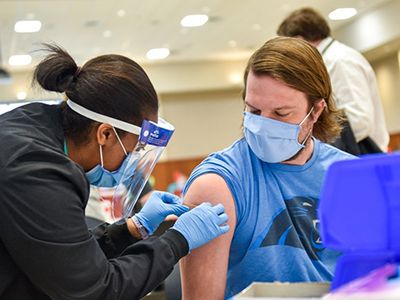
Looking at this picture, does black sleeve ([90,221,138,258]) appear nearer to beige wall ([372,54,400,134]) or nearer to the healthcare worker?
the healthcare worker

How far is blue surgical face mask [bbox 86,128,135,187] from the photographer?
5.23 ft

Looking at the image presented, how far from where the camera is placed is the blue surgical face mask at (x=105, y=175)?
159 cm

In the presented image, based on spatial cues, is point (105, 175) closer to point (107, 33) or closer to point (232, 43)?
point (107, 33)

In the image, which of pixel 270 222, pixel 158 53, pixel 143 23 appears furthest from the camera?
pixel 158 53

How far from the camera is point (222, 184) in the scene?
158cm

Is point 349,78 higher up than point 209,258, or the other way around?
point 209,258

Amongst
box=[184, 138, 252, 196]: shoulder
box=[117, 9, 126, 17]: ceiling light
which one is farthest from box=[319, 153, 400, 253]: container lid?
box=[117, 9, 126, 17]: ceiling light

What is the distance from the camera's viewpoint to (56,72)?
63.0 inches

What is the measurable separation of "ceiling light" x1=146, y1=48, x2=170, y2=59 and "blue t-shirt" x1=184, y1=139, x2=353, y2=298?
10209 millimetres

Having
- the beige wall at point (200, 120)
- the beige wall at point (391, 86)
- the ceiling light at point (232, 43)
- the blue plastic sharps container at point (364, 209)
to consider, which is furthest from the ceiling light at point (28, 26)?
the blue plastic sharps container at point (364, 209)

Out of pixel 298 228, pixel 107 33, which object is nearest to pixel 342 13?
pixel 107 33

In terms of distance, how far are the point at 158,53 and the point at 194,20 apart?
2518 mm

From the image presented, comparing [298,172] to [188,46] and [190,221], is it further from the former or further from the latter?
[188,46]

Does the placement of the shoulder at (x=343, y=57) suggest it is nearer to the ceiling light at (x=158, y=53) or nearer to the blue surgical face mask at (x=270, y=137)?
the blue surgical face mask at (x=270, y=137)
